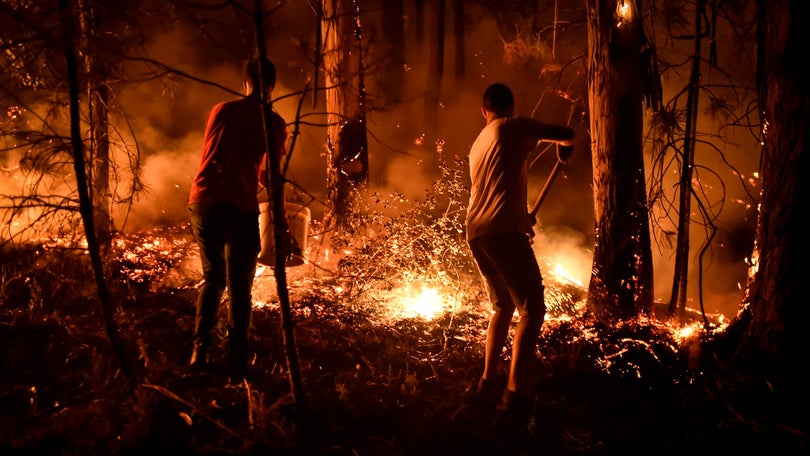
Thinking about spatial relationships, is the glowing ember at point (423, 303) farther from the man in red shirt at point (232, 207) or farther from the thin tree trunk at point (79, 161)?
the thin tree trunk at point (79, 161)

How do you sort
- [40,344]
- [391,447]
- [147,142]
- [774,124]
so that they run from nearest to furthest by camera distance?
[391,447], [774,124], [40,344], [147,142]

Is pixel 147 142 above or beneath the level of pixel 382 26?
beneath

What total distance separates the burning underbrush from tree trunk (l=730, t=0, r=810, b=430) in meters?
0.37

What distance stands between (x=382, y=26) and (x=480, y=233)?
1261 cm

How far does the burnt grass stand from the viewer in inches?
122

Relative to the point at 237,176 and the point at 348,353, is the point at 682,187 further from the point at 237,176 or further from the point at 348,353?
the point at 237,176

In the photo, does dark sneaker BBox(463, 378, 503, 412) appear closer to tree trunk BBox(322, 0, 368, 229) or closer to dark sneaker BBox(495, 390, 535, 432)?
dark sneaker BBox(495, 390, 535, 432)

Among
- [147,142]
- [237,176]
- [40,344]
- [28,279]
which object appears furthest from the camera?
[147,142]

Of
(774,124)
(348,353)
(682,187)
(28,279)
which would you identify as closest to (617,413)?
(348,353)

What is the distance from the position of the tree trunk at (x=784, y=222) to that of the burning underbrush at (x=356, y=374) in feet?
1.23

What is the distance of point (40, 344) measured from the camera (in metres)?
4.03

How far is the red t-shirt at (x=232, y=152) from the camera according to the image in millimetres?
3471

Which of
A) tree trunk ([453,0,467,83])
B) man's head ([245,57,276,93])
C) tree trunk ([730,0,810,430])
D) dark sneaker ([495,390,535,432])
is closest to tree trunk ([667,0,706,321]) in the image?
tree trunk ([730,0,810,430])

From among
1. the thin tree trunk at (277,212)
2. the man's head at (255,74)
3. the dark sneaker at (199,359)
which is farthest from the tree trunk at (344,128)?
the thin tree trunk at (277,212)
